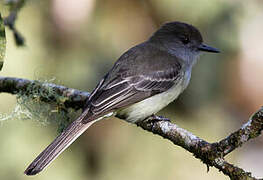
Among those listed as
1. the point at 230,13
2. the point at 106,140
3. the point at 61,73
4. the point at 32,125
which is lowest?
the point at 106,140

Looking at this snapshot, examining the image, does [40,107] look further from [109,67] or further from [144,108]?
[109,67]

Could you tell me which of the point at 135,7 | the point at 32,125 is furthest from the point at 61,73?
the point at 135,7

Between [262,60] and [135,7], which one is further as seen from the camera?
[262,60]

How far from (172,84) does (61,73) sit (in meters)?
1.71

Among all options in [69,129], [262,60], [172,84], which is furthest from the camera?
[262,60]

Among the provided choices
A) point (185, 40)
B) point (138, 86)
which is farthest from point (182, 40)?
point (138, 86)

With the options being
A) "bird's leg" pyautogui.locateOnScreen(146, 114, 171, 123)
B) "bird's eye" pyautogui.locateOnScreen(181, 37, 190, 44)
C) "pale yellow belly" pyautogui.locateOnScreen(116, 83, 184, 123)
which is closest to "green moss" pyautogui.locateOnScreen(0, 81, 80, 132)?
"pale yellow belly" pyautogui.locateOnScreen(116, 83, 184, 123)

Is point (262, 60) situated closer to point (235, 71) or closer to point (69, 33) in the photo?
point (235, 71)

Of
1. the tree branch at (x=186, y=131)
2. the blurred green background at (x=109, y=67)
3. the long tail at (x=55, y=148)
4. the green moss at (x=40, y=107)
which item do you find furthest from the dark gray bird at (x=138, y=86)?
the blurred green background at (x=109, y=67)

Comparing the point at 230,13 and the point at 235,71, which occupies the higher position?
the point at 230,13

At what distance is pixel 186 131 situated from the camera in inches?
150

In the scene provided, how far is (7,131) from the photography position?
549 centimetres

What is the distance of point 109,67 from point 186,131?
8.44ft

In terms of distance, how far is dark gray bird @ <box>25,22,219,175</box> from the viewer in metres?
4.32
